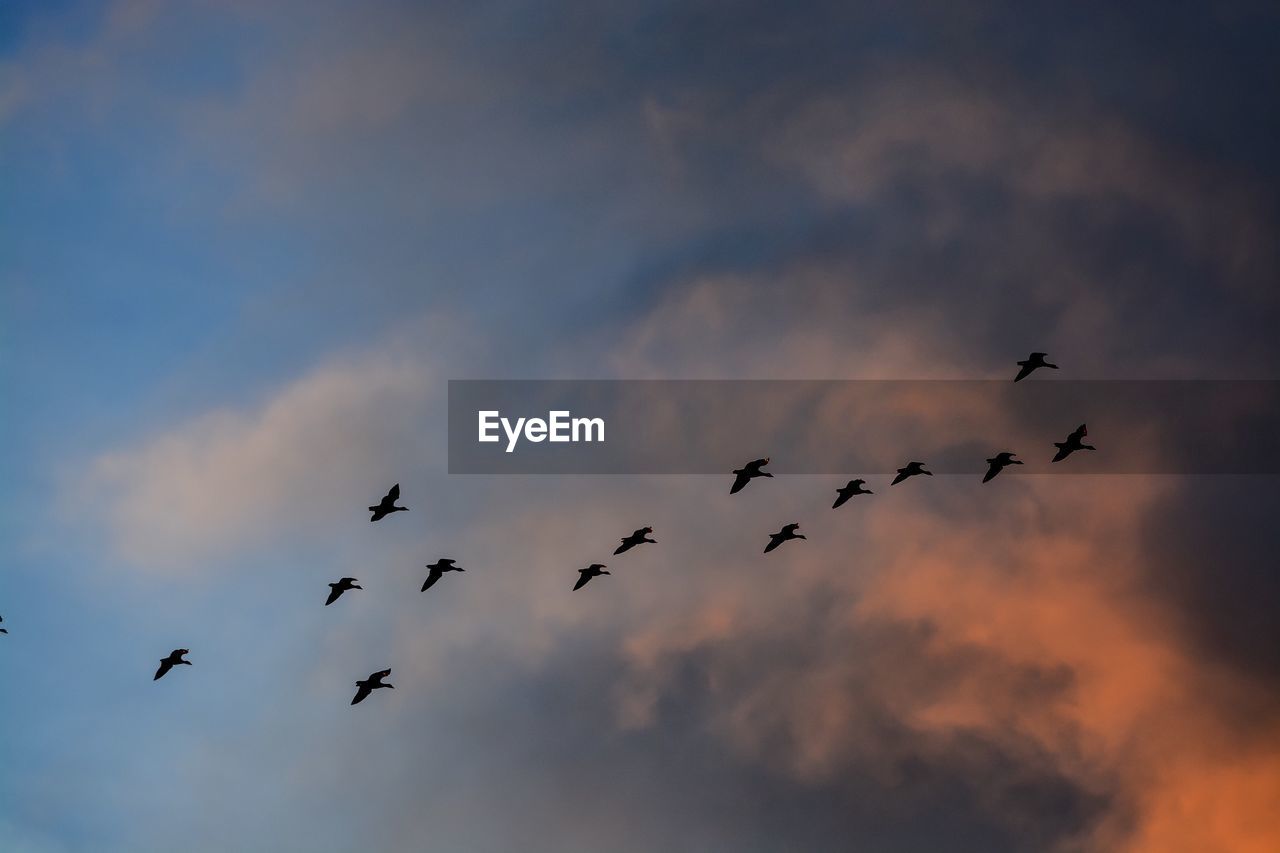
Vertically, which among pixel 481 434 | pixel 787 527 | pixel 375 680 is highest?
pixel 481 434

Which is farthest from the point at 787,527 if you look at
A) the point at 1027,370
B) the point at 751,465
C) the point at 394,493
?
the point at 394,493

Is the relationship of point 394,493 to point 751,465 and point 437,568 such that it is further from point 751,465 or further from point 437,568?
point 751,465

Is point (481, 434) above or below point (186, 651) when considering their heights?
above

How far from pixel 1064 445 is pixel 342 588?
6682 centimetres

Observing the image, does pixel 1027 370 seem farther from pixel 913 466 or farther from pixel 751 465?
pixel 751 465

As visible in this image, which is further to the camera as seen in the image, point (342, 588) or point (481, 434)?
point (481, 434)

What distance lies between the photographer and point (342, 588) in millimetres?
154875

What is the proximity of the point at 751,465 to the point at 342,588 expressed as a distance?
37709 mm

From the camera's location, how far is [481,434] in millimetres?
165375

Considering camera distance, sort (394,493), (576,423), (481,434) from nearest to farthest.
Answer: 1. (394,493)
2. (481,434)
3. (576,423)

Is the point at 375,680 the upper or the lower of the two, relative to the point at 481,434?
lower

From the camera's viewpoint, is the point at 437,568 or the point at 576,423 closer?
the point at 437,568

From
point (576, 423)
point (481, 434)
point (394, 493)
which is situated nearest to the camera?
point (394, 493)

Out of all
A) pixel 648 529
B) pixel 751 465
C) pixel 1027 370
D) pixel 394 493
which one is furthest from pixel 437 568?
pixel 1027 370
